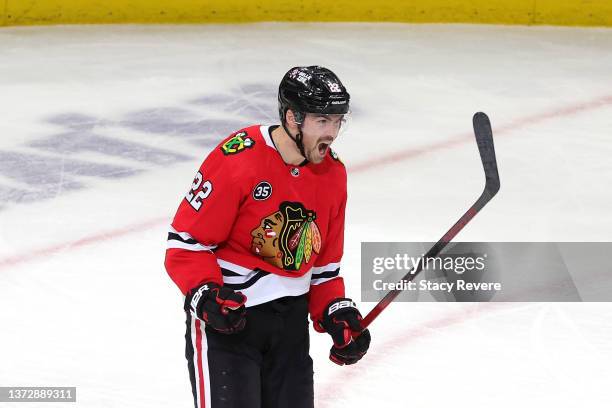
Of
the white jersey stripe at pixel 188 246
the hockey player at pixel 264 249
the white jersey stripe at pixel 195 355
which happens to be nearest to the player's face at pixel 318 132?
the hockey player at pixel 264 249

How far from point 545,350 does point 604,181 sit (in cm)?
161

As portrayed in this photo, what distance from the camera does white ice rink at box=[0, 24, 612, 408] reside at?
132 inches

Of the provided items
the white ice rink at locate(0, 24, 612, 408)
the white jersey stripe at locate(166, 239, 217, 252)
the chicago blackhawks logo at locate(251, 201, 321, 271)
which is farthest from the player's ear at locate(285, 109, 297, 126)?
the white ice rink at locate(0, 24, 612, 408)

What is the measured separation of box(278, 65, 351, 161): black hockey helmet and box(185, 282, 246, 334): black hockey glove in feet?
1.06

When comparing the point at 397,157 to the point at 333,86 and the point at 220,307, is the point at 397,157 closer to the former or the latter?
the point at 333,86

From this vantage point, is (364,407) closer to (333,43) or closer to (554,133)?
(554,133)

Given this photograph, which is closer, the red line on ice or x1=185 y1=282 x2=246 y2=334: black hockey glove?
x1=185 y1=282 x2=246 y2=334: black hockey glove

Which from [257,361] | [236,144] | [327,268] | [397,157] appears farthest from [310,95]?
[397,157]

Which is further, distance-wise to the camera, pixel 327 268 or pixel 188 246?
pixel 327 268

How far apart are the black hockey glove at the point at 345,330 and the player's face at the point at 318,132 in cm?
34

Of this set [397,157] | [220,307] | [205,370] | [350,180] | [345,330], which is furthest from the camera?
[397,157]

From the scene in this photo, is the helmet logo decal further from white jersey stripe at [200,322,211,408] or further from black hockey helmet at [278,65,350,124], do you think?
white jersey stripe at [200,322,211,408]

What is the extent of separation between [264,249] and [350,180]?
2.50m

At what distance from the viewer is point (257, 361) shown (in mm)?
2400
